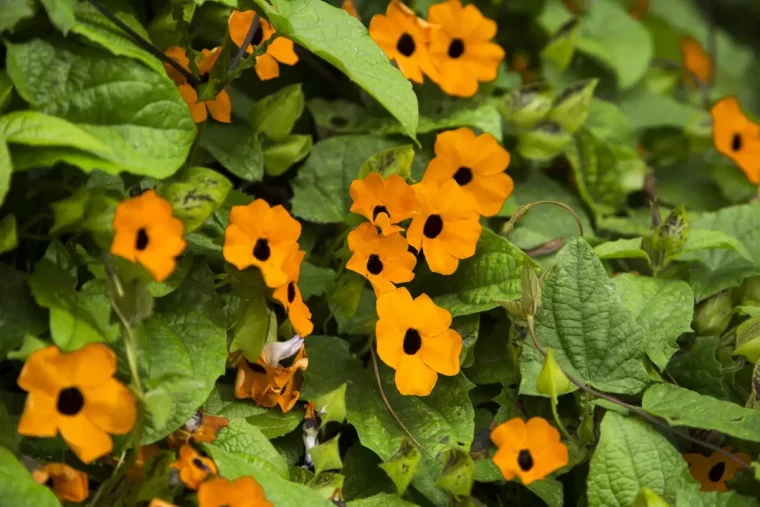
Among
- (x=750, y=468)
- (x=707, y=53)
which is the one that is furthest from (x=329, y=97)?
(x=707, y=53)

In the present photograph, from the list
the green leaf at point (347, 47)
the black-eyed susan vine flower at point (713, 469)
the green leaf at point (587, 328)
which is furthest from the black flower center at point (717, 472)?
the green leaf at point (347, 47)

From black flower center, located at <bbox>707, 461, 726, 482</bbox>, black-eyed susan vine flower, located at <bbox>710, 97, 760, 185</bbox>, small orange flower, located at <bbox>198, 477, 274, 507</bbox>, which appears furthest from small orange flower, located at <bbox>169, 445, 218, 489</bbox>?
black-eyed susan vine flower, located at <bbox>710, 97, 760, 185</bbox>

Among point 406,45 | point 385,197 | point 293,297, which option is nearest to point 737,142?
point 406,45

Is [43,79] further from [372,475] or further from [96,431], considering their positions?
[372,475]

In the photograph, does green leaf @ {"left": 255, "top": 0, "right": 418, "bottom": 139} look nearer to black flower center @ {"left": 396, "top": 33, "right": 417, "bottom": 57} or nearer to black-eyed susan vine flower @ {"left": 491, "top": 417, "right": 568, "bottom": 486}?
black flower center @ {"left": 396, "top": 33, "right": 417, "bottom": 57}

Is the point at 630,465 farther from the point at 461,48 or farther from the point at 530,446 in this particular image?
the point at 461,48

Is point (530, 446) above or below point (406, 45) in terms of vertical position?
below
